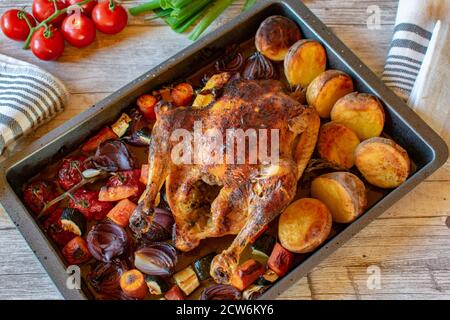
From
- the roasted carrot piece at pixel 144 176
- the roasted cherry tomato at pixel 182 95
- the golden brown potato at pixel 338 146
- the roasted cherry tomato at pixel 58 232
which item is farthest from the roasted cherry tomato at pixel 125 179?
the golden brown potato at pixel 338 146

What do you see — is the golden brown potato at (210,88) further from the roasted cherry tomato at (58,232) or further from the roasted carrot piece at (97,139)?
the roasted cherry tomato at (58,232)

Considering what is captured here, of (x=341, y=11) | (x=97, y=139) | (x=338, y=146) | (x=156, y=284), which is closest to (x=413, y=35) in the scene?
(x=341, y=11)

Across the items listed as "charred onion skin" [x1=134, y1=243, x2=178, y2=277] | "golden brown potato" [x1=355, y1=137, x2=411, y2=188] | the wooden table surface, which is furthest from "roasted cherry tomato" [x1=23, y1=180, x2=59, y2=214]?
"golden brown potato" [x1=355, y1=137, x2=411, y2=188]

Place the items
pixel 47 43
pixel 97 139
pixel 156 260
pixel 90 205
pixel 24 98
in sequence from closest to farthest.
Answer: pixel 156 260, pixel 90 205, pixel 97 139, pixel 24 98, pixel 47 43

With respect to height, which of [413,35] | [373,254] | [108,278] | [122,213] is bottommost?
[373,254]

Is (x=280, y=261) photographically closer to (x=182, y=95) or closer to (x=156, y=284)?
(x=156, y=284)

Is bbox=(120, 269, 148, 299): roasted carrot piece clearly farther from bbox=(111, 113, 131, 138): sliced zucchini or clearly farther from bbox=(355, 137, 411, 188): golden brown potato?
bbox=(355, 137, 411, 188): golden brown potato
